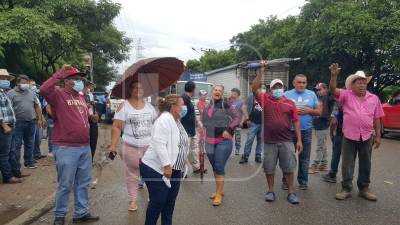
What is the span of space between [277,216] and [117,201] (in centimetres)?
233

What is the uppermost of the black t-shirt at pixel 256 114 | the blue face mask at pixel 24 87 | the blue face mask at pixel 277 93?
the blue face mask at pixel 24 87

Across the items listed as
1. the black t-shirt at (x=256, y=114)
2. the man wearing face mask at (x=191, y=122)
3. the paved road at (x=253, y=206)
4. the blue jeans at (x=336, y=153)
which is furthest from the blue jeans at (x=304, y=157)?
the man wearing face mask at (x=191, y=122)

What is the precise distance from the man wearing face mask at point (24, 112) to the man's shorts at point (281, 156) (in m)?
4.47

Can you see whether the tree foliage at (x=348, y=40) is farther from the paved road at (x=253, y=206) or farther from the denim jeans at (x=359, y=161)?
the denim jeans at (x=359, y=161)

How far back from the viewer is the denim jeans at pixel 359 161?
5.87 metres

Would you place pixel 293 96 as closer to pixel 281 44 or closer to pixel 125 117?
pixel 125 117

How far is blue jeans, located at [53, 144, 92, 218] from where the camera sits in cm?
455

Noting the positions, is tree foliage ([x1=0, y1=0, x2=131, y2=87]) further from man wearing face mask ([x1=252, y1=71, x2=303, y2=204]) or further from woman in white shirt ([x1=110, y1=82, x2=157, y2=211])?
man wearing face mask ([x1=252, y1=71, x2=303, y2=204])

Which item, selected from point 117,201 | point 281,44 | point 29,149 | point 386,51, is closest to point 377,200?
point 117,201

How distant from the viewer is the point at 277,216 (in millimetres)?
5062

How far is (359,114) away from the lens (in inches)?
227

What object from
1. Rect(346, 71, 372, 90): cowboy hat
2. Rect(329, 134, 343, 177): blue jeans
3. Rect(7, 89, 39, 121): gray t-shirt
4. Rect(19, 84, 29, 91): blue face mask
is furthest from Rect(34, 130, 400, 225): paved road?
Rect(19, 84, 29, 91): blue face mask

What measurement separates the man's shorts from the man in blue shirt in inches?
24.4

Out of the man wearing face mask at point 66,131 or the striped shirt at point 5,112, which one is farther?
the striped shirt at point 5,112
